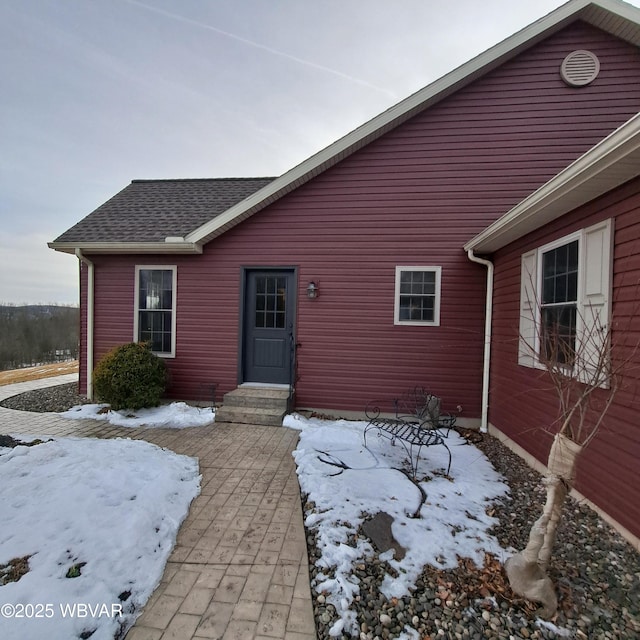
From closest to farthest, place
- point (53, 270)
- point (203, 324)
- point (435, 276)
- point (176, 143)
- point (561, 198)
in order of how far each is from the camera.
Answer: point (561, 198) < point (435, 276) < point (203, 324) < point (176, 143) < point (53, 270)

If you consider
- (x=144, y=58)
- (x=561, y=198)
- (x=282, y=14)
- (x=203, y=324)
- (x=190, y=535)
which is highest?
(x=282, y=14)

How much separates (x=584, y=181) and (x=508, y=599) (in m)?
3.17

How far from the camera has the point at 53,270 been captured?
23484 millimetres

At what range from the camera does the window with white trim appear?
288cm

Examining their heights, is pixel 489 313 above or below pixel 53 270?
below

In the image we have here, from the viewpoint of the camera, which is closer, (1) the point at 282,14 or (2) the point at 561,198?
(2) the point at 561,198

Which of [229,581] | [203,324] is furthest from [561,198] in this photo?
[203,324]

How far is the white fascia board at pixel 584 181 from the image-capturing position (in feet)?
7.50

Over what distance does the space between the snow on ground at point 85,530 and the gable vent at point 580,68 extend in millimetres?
8046

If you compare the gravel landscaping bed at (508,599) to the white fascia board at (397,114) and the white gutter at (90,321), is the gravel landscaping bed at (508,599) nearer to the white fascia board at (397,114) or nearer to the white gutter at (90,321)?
the white fascia board at (397,114)

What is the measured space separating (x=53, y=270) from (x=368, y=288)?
88.2ft

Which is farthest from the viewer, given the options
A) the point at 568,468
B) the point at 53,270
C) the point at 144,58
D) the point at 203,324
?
the point at 53,270

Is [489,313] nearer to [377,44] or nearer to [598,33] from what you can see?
[598,33]

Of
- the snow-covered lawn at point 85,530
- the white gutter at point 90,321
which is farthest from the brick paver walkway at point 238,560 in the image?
the white gutter at point 90,321
